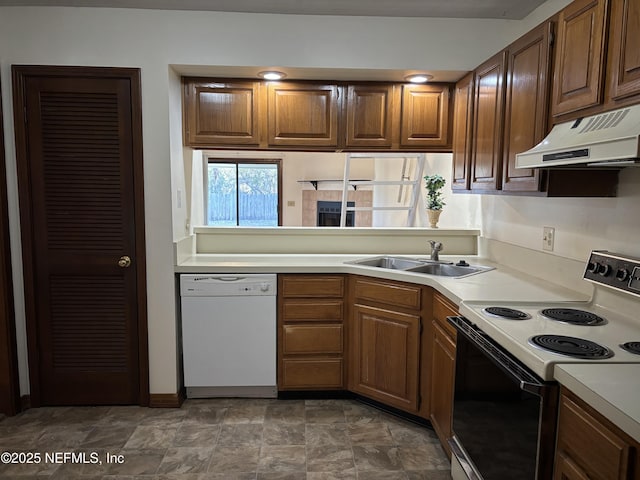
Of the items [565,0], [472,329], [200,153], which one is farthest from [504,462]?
[200,153]

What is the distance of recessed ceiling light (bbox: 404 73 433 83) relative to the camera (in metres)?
2.76

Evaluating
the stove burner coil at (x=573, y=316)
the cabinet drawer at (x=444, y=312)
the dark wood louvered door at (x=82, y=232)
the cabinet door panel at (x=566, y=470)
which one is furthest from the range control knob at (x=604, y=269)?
the dark wood louvered door at (x=82, y=232)

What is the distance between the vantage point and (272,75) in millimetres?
2750

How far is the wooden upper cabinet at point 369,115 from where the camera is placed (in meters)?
2.85

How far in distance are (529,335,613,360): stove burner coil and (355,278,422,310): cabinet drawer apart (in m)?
0.99

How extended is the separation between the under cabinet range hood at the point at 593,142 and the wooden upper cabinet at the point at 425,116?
1204 mm

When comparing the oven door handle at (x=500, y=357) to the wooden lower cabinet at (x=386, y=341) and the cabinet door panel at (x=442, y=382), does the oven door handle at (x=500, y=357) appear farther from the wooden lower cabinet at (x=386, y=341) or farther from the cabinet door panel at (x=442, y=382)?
the wooden lower cabinet at (x=386, y=341)

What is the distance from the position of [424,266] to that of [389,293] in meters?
0.45

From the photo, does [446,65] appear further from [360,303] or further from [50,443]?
[50,443]

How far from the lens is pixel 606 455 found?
3.35 feet

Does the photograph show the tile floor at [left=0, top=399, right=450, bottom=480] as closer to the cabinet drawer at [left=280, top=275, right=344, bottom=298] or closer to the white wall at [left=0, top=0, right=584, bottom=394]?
the white wall at [left=0, top=0, right=584, bottom=394]

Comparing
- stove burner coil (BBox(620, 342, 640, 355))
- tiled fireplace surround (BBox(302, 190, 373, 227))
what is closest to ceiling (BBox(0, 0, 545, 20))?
stove burner coil (BBox(620, 342, 640, 355))

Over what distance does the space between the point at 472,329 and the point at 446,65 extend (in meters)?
1.73

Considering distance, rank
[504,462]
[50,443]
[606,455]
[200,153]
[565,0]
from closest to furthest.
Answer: [606,455], [504,462], [565,0], [50,443], [200,153]
